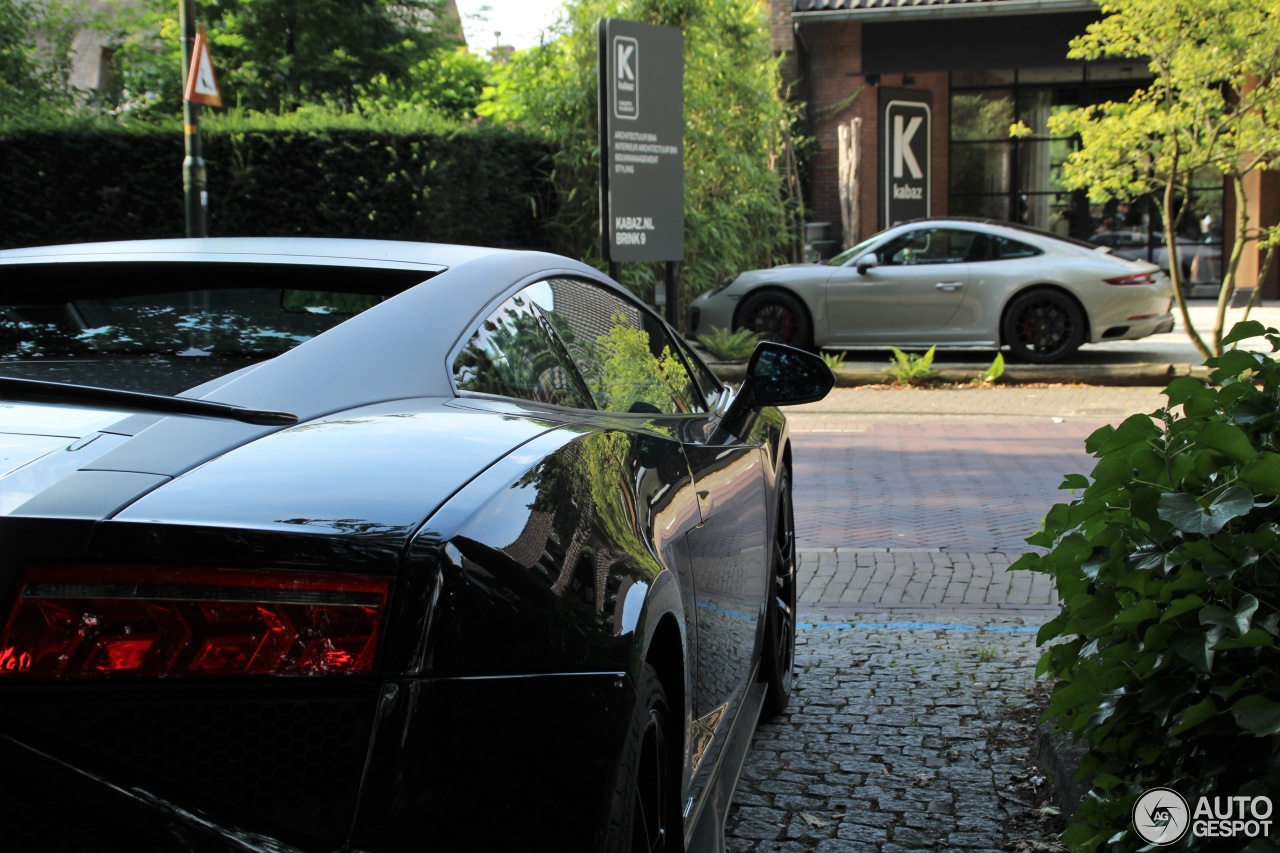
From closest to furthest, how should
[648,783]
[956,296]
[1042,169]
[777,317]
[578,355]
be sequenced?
[648,783] < [578,355] < [956,296] < [777,317] < [1042,169]

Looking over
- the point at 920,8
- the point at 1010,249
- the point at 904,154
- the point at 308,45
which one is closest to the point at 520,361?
the point at 1010,249

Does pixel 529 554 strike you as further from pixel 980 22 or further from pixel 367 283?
pixel 980 22

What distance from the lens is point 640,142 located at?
12820mm

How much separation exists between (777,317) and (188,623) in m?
14.4

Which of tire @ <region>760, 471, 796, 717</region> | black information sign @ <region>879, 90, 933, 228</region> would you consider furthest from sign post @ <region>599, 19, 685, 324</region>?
tire @ <region>760, 471, 796, 717</region>

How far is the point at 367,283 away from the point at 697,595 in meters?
0.89

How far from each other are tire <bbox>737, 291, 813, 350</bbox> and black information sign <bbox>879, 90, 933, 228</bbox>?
260 centimetres

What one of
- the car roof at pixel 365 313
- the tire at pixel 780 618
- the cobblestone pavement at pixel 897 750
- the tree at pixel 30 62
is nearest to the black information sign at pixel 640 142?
the cobblestone pavement at pixel 897 750

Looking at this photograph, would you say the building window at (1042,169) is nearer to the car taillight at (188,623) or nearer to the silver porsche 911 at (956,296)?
the silver porsche 911 at (956,296)

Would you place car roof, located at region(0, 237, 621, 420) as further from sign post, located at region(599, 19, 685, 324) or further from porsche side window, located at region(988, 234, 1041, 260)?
porsche side window, located at region(988, 234, 1041, 260)

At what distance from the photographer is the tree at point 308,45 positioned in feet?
73.2

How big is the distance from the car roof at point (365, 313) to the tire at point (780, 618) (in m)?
1.30

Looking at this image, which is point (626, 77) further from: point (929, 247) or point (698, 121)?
point (698, 121)

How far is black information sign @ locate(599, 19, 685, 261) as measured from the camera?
12388 millimetres
